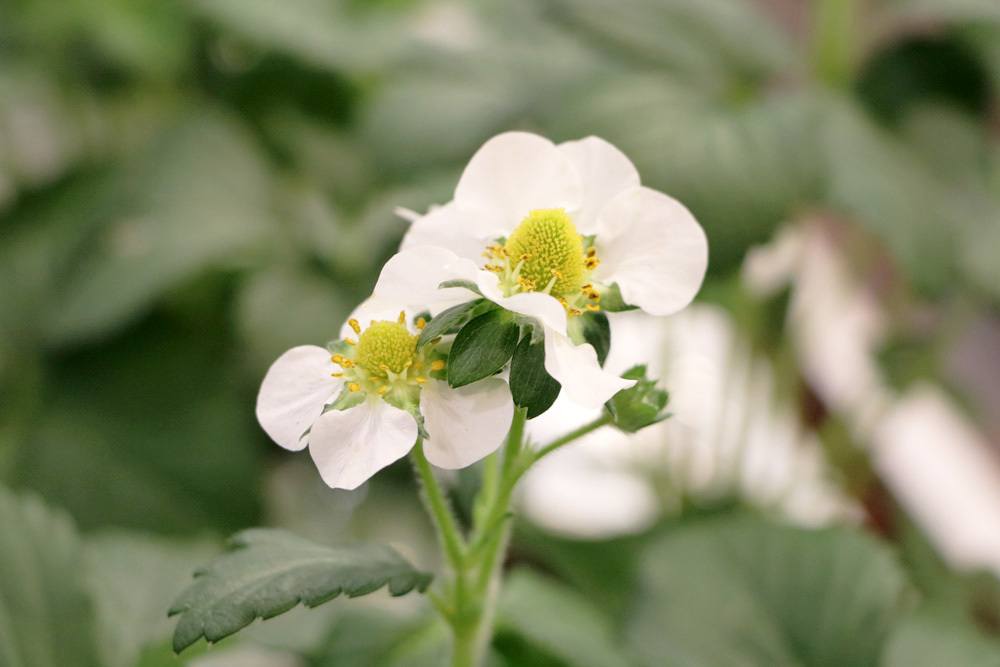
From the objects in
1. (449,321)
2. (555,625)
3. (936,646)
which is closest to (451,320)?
(449,321)

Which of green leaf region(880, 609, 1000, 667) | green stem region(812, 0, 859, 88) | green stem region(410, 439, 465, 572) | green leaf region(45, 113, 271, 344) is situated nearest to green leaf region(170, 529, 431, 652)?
green stem region(410, 439, 465, 572)

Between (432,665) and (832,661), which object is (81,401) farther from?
(832,661)

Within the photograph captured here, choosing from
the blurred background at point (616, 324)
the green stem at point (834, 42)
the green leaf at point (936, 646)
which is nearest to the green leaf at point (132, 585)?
the blurred background at point (616, 324)

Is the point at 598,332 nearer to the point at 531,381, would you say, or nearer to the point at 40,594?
the point at 531,381

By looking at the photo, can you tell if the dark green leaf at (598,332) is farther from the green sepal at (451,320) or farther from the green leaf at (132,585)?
the green leaf at (132,585)

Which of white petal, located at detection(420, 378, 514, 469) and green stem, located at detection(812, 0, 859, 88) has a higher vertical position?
green stem, located at detection(812, 0, 859, 88)

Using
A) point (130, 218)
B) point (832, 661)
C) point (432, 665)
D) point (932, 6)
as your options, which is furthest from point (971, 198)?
point (130, 218)

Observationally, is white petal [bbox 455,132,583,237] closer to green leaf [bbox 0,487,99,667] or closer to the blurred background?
the blurred background
